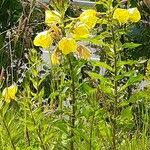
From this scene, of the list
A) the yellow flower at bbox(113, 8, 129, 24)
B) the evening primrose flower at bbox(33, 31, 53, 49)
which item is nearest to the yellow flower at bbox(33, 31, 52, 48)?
the evening primrose flower at bbox(33, 31, 53, 49)

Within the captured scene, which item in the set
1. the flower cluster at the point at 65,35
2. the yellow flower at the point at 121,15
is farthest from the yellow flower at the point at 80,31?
the yellow flower at the point at 121,15

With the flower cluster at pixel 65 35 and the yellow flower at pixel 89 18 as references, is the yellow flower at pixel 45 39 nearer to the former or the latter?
the flower cluster at pixel 65 35

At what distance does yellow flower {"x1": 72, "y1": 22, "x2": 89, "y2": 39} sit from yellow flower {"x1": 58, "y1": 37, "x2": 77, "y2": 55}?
4 centimetres

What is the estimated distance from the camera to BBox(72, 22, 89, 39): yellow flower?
2047 millimetres

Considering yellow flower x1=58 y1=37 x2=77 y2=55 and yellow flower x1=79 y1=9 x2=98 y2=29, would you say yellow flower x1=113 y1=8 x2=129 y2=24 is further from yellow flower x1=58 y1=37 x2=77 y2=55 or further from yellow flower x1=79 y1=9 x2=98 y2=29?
yellow flower x1=58 y1=37 x2=77 y2=55

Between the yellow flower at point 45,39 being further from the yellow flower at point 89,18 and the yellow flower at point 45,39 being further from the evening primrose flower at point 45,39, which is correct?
the yellow flower at point 89,18

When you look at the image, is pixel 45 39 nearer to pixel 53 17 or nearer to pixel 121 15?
pixel 53 17

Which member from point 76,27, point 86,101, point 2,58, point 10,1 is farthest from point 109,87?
point 10,1

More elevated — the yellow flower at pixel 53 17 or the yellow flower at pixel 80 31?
the yellow flower at pixel 53 17

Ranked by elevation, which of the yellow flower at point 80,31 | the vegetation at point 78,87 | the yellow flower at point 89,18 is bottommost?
the vegetation at point 78,87

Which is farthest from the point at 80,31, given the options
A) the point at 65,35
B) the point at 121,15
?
the point at 121,15

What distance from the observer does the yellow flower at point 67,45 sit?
199cm

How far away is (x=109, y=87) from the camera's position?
2211mm

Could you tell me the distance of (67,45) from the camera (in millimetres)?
1992
